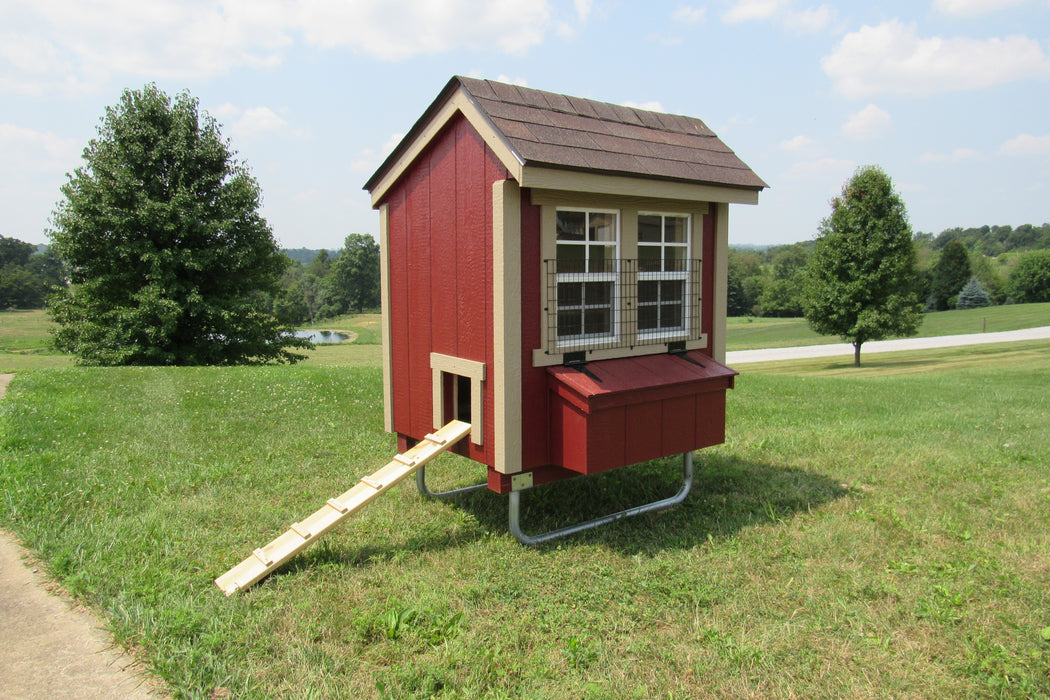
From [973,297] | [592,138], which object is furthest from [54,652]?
[973,297]

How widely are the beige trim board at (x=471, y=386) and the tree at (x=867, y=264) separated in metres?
23.0

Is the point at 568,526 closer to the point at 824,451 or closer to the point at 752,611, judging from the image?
the point at 752,611

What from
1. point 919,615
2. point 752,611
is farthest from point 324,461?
point 919,615

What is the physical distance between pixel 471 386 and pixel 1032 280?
270 feet

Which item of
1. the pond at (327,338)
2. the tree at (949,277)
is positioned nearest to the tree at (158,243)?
the pond at (327,338)

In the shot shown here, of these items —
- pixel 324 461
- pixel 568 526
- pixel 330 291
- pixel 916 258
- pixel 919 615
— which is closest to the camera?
pixel 919 615

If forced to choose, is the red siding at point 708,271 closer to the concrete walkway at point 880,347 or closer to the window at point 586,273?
the window at point 586,273

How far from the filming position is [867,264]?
24.7 meters

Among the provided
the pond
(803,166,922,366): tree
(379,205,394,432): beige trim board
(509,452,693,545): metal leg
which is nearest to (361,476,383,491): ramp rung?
(509,452,693,545): metal leg

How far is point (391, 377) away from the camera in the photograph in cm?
638

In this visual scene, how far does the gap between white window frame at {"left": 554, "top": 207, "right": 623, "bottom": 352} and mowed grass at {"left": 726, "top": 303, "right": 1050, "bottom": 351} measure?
3342cm

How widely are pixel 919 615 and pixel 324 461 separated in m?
5.93

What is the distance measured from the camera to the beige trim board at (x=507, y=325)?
4648 mm

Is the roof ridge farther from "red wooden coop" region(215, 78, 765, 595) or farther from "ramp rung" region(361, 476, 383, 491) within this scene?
"ramp rung" region(361, 476, 383, 491)
